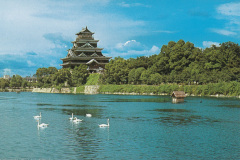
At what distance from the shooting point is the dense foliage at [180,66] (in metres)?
98.7

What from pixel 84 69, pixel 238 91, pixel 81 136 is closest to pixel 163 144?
pixel 81 136

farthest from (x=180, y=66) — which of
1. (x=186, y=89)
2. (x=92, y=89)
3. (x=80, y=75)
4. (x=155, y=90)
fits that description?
(x=80, y=75)

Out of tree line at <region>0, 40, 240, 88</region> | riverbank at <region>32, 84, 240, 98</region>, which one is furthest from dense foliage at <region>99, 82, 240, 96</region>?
tree line at <region>0, 40, 240, 88</region>

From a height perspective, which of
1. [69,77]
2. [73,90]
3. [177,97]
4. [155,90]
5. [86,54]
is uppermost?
[86,54]

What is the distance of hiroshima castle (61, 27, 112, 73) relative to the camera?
14450 cm

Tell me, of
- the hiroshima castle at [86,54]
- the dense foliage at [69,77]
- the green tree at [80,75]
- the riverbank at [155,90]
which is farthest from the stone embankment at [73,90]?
the hiroshima castle at [86,54]

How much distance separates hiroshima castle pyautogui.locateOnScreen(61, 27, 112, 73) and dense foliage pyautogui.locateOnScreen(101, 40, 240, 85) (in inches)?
853

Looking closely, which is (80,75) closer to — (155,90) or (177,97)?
(155,90)

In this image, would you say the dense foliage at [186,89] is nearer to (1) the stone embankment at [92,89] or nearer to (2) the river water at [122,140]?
(1) the stone embankment at [92,89]

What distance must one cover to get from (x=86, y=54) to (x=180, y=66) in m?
55.0

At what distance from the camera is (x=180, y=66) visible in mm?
108688

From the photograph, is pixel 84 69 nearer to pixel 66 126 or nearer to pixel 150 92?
pixel 150 92

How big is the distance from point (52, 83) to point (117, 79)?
3360cm

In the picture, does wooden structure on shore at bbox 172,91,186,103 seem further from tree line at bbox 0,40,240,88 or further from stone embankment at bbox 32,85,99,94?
stone embankment at bbox 32,85,99,94
